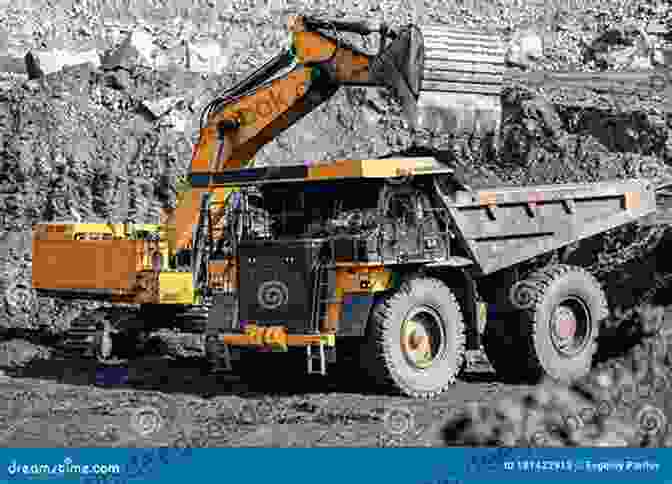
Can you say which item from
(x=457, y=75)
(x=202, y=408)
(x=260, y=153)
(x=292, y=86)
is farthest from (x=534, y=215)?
(x=260, y=153)

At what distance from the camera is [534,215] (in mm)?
11602

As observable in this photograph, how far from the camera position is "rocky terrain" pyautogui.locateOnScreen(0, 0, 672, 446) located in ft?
31.2

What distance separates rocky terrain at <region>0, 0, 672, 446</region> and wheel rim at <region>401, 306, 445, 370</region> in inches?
20.9

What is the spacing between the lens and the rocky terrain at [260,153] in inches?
374

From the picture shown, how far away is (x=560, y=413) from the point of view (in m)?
6.96

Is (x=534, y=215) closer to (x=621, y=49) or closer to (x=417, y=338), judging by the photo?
(x=417, y=338)

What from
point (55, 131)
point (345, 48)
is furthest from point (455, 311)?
point (55, 131)

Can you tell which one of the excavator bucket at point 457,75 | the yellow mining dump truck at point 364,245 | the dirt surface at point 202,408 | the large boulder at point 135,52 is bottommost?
the dirt surface at point 202,408

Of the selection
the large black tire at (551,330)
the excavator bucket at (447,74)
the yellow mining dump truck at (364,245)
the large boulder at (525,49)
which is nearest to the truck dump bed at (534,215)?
the yellow mining dump truck at (364,245)

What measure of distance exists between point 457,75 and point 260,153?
36.2 ft

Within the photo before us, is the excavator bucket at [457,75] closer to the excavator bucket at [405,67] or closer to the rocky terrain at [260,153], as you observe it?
the excavator bucket at [405,67]

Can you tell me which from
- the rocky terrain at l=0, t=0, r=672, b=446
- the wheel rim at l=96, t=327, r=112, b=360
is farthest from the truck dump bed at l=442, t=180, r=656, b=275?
the wheel rim at l=96, t=327, r=112, b=360

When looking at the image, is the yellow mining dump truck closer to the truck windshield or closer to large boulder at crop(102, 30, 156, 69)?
the truck windshield

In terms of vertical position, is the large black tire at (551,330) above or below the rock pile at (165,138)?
below
